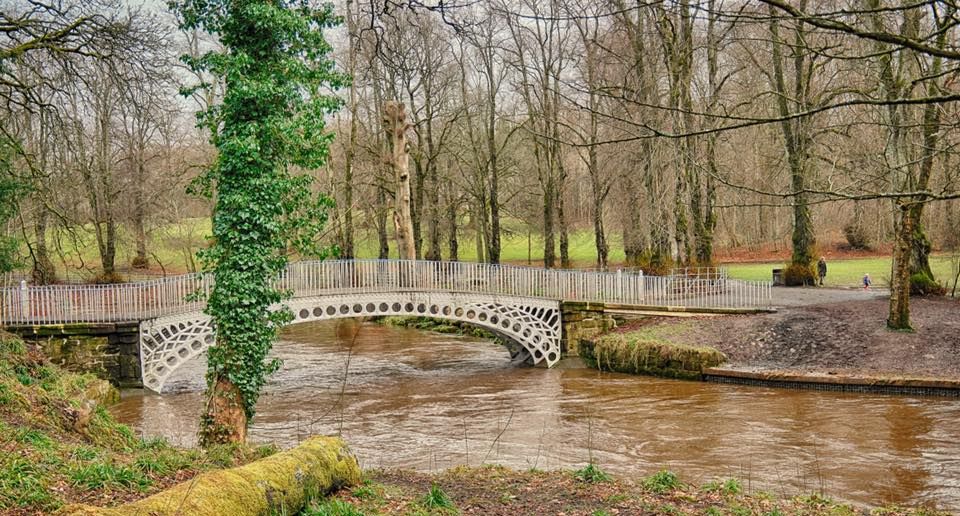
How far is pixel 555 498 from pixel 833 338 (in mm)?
15085

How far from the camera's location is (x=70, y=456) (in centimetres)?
792

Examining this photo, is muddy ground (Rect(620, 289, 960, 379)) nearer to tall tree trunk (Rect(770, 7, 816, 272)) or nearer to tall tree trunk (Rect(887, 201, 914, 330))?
tall tree trunk (Rect(887, 201, 914, 330))

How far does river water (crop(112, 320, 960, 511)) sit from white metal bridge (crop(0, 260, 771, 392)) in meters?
1.30

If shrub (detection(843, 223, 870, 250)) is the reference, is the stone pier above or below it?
below

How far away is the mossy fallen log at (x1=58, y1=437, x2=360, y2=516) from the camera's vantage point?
5.29 metres

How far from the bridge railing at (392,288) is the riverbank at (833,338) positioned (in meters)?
1.35

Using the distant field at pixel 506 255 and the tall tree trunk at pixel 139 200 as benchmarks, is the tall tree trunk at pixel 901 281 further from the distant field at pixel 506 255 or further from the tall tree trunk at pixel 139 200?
the tall tree trunk at pixel 139 200

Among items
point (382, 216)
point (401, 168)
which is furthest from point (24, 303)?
point (382, 216)

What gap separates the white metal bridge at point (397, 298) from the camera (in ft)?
69.7

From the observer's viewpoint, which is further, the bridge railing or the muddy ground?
the bridge railing

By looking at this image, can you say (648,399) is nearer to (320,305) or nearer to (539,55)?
(320,305)

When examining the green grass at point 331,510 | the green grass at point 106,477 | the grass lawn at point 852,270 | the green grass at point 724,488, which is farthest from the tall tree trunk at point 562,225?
the green grass at point 106,477

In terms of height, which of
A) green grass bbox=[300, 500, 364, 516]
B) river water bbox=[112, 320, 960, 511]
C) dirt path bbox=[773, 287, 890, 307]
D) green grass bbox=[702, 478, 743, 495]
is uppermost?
dirt path bbox=[773, 287, 890, 307]

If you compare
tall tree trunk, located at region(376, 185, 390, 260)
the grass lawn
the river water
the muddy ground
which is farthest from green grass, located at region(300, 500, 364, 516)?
tall tree trunk, located at region(376, 185, 390, 260)
